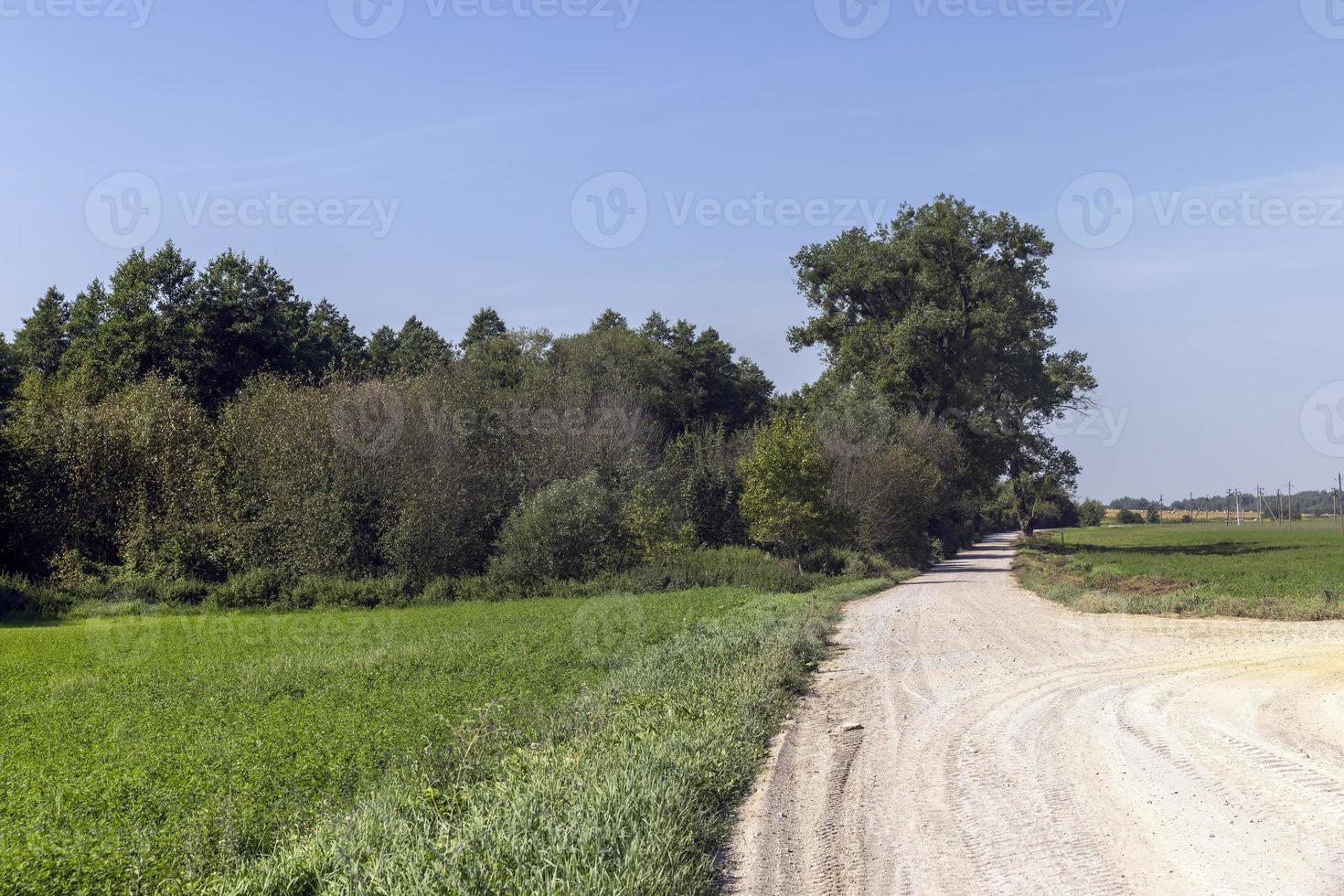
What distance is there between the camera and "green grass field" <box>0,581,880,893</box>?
6.80 metres

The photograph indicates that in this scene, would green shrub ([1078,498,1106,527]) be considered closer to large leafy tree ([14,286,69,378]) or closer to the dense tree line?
the dense tree line

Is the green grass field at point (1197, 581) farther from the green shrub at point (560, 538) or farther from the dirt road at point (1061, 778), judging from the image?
the green shrub at point (560, 538)

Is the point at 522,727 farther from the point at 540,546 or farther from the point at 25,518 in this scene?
the point at 25,518

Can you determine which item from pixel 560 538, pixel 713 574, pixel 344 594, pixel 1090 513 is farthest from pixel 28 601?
pixel 1090 513

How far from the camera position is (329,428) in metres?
40.8

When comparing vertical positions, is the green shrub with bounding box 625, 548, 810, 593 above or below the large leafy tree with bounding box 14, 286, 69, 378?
below

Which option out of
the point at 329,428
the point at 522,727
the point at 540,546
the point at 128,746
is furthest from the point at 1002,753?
the point at 329,428

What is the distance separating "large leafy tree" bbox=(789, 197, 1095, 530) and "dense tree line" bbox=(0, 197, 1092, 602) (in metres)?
0.18

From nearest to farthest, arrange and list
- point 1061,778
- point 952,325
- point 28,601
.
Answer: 1. point 1061,778
2. point 28,601
3. point 952,325

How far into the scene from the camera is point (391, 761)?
10.2 metres

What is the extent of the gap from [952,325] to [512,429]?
86.3 ft

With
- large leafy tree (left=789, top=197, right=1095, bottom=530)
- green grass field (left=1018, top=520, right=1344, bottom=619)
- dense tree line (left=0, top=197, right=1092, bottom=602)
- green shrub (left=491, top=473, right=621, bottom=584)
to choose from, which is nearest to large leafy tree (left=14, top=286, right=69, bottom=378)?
dense tree line (left=0, top=197, right=1092, bottom=602)

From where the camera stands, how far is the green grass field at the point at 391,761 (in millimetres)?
6805

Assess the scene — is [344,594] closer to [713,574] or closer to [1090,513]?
[713,574]
